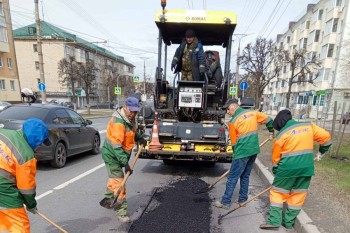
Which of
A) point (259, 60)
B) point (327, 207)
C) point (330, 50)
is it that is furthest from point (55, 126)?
point (330, 50)

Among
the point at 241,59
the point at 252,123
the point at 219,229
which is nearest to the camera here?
the point at 219,229

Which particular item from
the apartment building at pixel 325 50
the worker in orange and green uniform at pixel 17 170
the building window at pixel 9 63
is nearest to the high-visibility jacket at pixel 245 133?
the worker in orange and green uniform at pixel 17 170

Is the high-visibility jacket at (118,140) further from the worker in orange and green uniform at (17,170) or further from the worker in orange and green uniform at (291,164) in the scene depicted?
the worker in orange and green uniform at (291,164)

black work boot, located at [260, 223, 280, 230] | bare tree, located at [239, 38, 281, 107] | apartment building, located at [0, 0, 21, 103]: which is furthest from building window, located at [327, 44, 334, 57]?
apartment building, located at [0, 0, 21, 103]

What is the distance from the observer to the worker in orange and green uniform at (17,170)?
6.71ft

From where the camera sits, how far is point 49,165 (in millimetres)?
6418

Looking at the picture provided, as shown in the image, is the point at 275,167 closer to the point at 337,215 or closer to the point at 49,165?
the point at 337,215

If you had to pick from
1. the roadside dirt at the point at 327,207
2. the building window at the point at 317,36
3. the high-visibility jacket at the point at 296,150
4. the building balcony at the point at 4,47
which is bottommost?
the roadside dirt at the point at 327,207

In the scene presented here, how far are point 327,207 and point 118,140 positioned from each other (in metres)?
3.39

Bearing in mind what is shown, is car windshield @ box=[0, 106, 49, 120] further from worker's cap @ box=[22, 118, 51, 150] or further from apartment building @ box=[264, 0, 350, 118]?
apartment building @ box=[264, 0, 350, 118]

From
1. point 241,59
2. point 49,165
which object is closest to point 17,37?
point 241,59

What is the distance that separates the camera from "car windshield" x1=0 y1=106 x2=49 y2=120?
5879 millimetres

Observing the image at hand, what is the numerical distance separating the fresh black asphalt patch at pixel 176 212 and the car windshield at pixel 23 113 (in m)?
3.56

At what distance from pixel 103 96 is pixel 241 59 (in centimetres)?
4691
